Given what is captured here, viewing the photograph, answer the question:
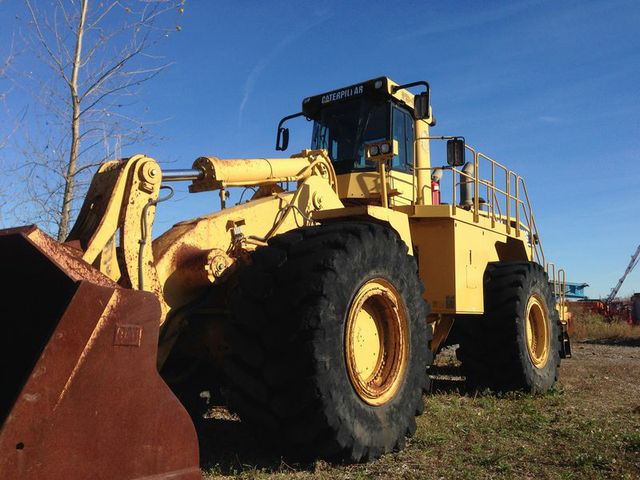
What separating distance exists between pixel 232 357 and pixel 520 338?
4810 mm

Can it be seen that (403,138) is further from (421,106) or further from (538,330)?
(538,330)

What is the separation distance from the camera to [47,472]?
2.88 meters

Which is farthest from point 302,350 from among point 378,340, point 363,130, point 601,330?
point 601,330

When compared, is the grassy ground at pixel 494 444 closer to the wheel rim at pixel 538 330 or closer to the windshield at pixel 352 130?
the wheel rim at pixel 538 330

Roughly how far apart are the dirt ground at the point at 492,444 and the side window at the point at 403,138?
9.14 ft

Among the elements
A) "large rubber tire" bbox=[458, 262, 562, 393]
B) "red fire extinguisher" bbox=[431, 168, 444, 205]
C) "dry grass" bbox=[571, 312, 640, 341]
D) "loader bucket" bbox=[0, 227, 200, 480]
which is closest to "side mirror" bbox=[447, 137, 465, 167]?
"red fire extinguisher" bbox=[431, 168, 444, 205]

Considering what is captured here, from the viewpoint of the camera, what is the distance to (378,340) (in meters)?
5.18

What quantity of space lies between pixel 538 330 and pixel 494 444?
4434mm

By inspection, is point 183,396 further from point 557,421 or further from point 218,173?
point 557,421

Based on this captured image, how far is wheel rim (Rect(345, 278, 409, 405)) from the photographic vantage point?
188 inches

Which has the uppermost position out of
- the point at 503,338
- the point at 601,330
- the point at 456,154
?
the point at 456,154

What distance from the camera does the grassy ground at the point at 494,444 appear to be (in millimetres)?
4336

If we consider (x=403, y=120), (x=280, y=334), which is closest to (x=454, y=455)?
(x=280, y=334)

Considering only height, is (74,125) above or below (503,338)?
above
